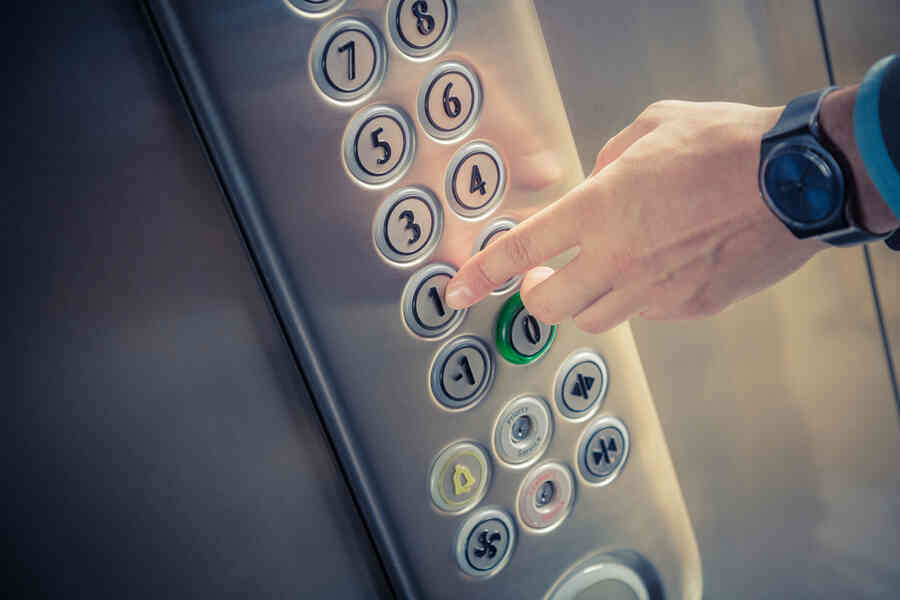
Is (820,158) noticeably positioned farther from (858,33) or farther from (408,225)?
(408,225)

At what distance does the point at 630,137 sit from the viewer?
54 cm

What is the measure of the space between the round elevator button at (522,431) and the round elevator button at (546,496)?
18 millimetres

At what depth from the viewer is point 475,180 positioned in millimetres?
463

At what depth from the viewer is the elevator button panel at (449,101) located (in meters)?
0.44

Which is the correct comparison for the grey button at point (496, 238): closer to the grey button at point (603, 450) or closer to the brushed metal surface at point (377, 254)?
the brushed metal surface at point (377, 254)

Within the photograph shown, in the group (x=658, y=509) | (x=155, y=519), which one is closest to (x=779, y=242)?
(x=658, y=509)

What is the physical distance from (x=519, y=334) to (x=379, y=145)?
184 millimetres

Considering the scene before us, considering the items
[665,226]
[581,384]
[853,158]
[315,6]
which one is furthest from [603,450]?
[315,6]

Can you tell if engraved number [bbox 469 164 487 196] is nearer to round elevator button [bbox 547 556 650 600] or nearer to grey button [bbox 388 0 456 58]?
grey button [bbox 388 0 456 58]

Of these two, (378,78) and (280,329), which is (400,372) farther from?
(378,78)

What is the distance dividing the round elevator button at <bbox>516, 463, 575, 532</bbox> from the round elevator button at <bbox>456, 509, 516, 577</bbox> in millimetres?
19

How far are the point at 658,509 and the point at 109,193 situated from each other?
518 mm

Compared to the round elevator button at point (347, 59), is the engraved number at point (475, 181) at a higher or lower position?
lower

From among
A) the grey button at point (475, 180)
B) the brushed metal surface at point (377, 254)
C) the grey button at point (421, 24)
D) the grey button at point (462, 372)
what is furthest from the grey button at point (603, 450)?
the grey button at point (421, 24)
